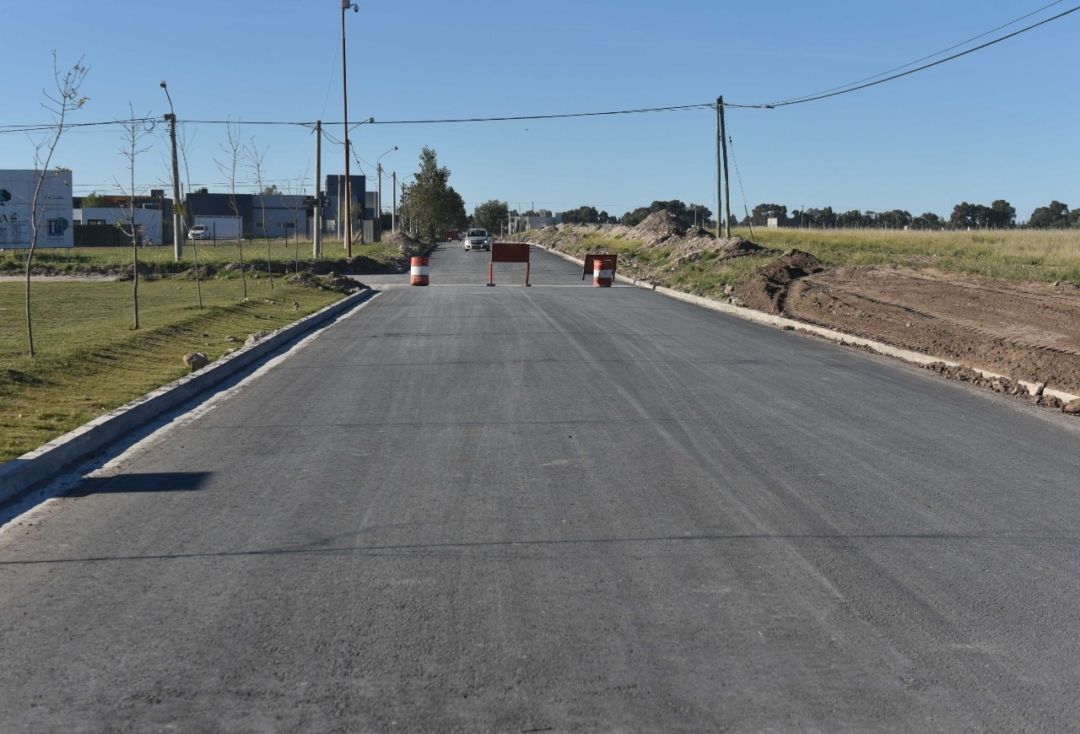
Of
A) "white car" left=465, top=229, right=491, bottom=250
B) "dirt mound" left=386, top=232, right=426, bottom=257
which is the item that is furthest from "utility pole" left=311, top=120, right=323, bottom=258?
"white car" left=465, top=229, right=491, bottom=250

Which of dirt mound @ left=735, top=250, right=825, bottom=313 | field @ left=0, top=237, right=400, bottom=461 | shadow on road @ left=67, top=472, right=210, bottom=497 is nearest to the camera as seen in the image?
shadow on road @ left=67, top=472, right=210, bottom=497

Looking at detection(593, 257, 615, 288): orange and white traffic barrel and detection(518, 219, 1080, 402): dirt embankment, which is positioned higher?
detection(593, 257, 615, 288): orange and white traffic barrel

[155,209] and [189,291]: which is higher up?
[155,209]

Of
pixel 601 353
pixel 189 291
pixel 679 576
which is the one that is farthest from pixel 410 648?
pixel 189 291

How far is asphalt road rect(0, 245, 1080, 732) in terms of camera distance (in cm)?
416

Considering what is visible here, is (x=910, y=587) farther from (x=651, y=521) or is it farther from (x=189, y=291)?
(x=189, y=291)

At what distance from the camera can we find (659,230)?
6788 cm

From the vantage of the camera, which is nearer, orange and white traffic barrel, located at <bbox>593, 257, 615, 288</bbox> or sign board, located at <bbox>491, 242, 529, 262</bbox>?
orange and white traffic barrel, located at <bbox>593, 257, 615, 288</bbox>

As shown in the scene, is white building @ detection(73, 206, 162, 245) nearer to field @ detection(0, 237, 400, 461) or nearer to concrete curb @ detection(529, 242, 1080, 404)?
field @ detection(0, 237, 400, 461)

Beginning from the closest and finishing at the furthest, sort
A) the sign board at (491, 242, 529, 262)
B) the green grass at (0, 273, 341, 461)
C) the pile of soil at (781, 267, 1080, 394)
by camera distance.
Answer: the green grass at (0, 273, 341, 461) → the pile of soil at (781, 267, 1080, 394) → the sign board at (491, 242, 529, 262)

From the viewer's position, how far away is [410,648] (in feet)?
15.1

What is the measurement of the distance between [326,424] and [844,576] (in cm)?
557

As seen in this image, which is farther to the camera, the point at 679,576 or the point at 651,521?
the point at 651,521

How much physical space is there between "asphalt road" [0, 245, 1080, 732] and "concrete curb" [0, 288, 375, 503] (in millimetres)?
376
